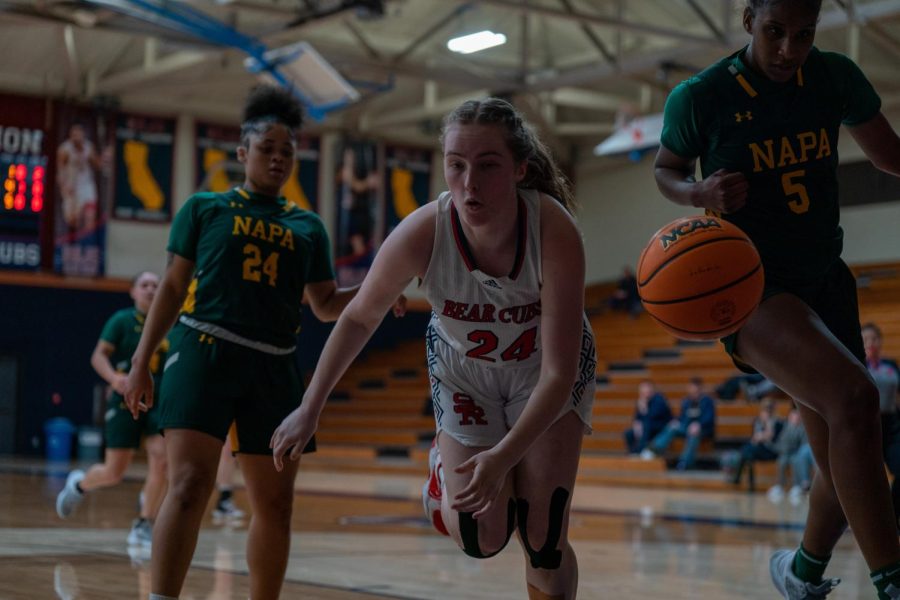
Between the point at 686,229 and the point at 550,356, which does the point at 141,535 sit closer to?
the point at 686,229

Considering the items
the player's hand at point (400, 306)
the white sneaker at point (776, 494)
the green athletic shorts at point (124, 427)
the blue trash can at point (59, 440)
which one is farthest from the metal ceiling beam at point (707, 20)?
the player's hand at point (400, 306)

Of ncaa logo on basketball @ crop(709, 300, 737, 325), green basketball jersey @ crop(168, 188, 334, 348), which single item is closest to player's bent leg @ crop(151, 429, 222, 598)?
green basketball jersey @ crop(168, 188, 334, 348)

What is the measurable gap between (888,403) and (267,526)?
4298mm

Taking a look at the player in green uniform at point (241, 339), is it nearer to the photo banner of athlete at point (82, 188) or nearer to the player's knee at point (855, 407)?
the player's knee at point (855, 407)

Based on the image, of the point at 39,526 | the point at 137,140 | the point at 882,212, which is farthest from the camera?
the point at 137,140

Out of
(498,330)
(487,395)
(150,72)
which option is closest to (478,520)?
(487,395)

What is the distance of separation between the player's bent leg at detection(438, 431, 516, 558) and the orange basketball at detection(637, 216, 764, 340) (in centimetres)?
72

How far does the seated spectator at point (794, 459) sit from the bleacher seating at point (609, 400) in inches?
42.3

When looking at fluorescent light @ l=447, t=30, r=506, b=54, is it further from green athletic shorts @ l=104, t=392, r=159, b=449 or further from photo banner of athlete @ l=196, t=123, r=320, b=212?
green athletic shorts @ l=104, t=392, r=159, b=449

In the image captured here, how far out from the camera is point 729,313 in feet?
12.3

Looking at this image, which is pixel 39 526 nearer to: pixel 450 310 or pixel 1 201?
pixel 450 310

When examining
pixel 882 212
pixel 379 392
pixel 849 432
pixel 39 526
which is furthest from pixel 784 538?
pixel 379 392

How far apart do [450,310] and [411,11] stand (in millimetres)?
19252

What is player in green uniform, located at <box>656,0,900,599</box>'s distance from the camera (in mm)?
3684
